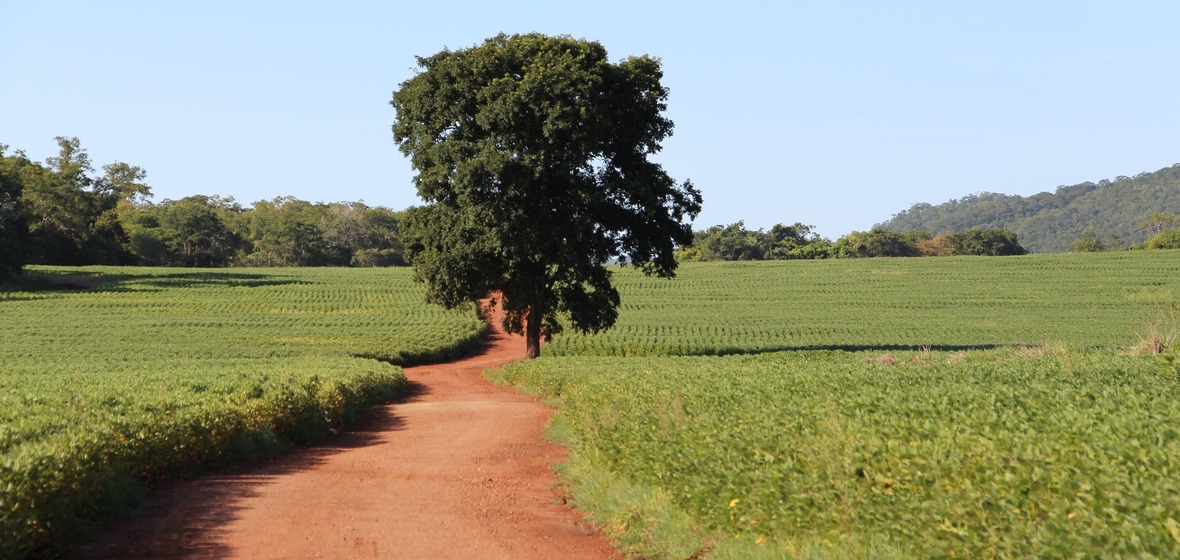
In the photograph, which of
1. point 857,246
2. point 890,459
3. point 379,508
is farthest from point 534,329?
point 857,246

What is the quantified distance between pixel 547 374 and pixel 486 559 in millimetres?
19376

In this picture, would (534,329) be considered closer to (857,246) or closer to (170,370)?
(170,370)

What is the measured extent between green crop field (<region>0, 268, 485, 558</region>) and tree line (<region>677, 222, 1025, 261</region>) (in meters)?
64.3

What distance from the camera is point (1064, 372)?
13.0 metres

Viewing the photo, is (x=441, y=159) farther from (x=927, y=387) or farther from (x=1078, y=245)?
(x=1078, y=245)

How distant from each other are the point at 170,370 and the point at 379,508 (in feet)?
55.8

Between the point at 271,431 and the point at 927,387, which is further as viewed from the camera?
the point at 271,431

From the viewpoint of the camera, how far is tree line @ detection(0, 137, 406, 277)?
8519 centimetres

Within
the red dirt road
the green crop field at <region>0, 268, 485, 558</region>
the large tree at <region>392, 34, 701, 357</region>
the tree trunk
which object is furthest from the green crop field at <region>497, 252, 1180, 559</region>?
the tree trunk

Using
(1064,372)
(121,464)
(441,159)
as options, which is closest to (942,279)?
(441,159)

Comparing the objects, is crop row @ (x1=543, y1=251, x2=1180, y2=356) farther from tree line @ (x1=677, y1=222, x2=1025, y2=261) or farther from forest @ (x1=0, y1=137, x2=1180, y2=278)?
tree line @ (x1=677, y1=222, x2=1025, y2=261)

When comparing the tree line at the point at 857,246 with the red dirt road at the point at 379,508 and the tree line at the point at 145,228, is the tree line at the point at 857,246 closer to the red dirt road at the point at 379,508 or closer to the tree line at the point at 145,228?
the tree line at the point at 145,228

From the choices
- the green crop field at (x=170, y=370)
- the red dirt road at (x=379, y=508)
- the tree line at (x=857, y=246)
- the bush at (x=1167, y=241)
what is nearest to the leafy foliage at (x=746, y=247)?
the tree line at (x=857, y=246)

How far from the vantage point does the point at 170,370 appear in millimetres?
26672
